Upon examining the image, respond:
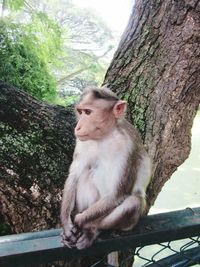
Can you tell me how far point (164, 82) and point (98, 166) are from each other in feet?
2.58

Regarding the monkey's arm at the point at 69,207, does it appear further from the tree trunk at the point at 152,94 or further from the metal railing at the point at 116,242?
the metal railing at the point at 116,242

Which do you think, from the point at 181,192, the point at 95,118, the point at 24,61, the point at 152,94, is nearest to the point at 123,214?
the point at 95,118

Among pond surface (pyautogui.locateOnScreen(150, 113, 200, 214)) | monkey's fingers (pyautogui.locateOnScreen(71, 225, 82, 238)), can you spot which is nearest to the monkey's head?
monkey's fingers (pyautogui.locateOnScreen(71, 225, 82, 238))

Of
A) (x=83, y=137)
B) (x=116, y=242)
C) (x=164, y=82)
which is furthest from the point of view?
(x=164, y=82)

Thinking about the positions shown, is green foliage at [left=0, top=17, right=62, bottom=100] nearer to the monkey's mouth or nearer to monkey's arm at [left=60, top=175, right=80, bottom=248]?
monkey's arm at [left=60, top=175, right=80, bottom=248]

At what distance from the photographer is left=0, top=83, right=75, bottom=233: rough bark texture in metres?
1.89

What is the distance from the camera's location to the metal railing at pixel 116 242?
887mm

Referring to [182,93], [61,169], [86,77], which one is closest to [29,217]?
[61,169]

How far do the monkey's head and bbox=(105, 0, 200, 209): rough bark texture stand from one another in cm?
60

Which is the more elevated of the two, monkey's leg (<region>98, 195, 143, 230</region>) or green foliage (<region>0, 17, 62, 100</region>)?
monkey's leg (<region>98, 195, 143, 230</region>)

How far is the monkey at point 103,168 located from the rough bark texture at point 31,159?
156 mm

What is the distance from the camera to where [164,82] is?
2.42 m

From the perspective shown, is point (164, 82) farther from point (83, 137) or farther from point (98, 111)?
point (83, 137)

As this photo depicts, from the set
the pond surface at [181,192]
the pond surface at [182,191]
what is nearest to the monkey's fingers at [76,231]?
the pond surface at [181,192]
